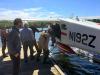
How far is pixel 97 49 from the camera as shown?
30.5 feet

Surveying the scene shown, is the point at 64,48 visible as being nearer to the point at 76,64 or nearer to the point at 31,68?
the point at 76,64

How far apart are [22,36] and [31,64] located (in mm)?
1105

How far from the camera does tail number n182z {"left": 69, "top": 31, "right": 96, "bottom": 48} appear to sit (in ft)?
31.3

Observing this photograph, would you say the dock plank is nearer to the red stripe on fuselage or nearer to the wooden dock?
the wooden dock

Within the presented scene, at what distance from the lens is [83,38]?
33.1ft

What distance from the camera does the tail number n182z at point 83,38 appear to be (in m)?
9.55

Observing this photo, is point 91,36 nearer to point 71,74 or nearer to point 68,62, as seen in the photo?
point 71,74

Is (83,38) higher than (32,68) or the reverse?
higher

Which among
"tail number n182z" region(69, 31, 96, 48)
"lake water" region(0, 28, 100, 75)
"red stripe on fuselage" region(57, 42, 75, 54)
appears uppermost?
"tail number n182z" region(69, 31, 96, 48)

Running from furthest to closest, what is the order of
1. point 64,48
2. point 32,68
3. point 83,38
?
point 64,48 < point 83,38 < point 32,68

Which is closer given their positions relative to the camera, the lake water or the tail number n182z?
the tail number n182z

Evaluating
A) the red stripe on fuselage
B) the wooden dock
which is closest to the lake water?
the red stripe on fuselage

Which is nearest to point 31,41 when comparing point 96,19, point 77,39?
point 77,39

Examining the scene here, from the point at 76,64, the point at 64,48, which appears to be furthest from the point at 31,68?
the point at 64,48
